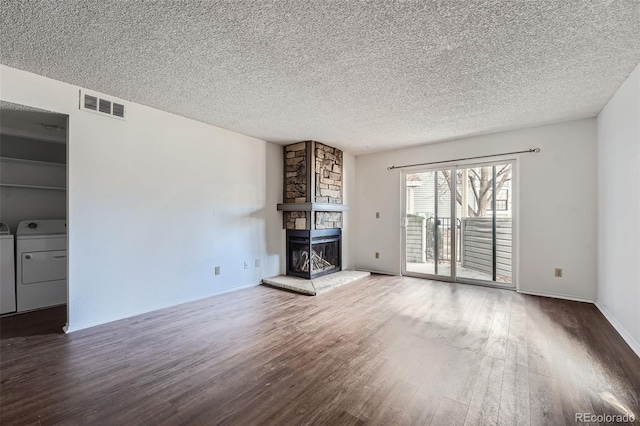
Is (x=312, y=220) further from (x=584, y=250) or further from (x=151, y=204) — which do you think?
(x=584, y=250)

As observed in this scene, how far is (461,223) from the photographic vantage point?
177 inches

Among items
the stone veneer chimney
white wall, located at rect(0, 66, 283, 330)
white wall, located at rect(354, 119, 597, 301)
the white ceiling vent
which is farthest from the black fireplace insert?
the white ceiling vent

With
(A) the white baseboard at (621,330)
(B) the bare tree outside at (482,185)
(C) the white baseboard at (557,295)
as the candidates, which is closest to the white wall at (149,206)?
(B) the bare tree outside at (482,185)

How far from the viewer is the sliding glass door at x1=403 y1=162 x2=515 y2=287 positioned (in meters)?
4.16

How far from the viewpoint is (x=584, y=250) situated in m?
3.53

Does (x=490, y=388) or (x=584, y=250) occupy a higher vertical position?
(x=584, y=250)

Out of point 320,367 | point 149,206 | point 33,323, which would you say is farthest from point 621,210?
point 33,323

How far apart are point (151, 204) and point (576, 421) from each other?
13.0ft

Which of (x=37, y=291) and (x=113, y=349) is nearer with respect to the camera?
(x=113, y=349)

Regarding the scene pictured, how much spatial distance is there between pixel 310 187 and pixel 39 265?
358 centimetres

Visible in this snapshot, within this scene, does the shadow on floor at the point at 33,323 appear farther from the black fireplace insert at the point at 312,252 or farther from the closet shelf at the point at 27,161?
the black fireplace insert at the point at 312,252

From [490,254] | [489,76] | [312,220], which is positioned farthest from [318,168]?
[490,254]

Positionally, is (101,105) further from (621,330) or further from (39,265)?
(621,330)

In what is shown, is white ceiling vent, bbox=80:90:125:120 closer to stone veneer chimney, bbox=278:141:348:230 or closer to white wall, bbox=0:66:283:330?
white wall, bbox=0:66:283:330
